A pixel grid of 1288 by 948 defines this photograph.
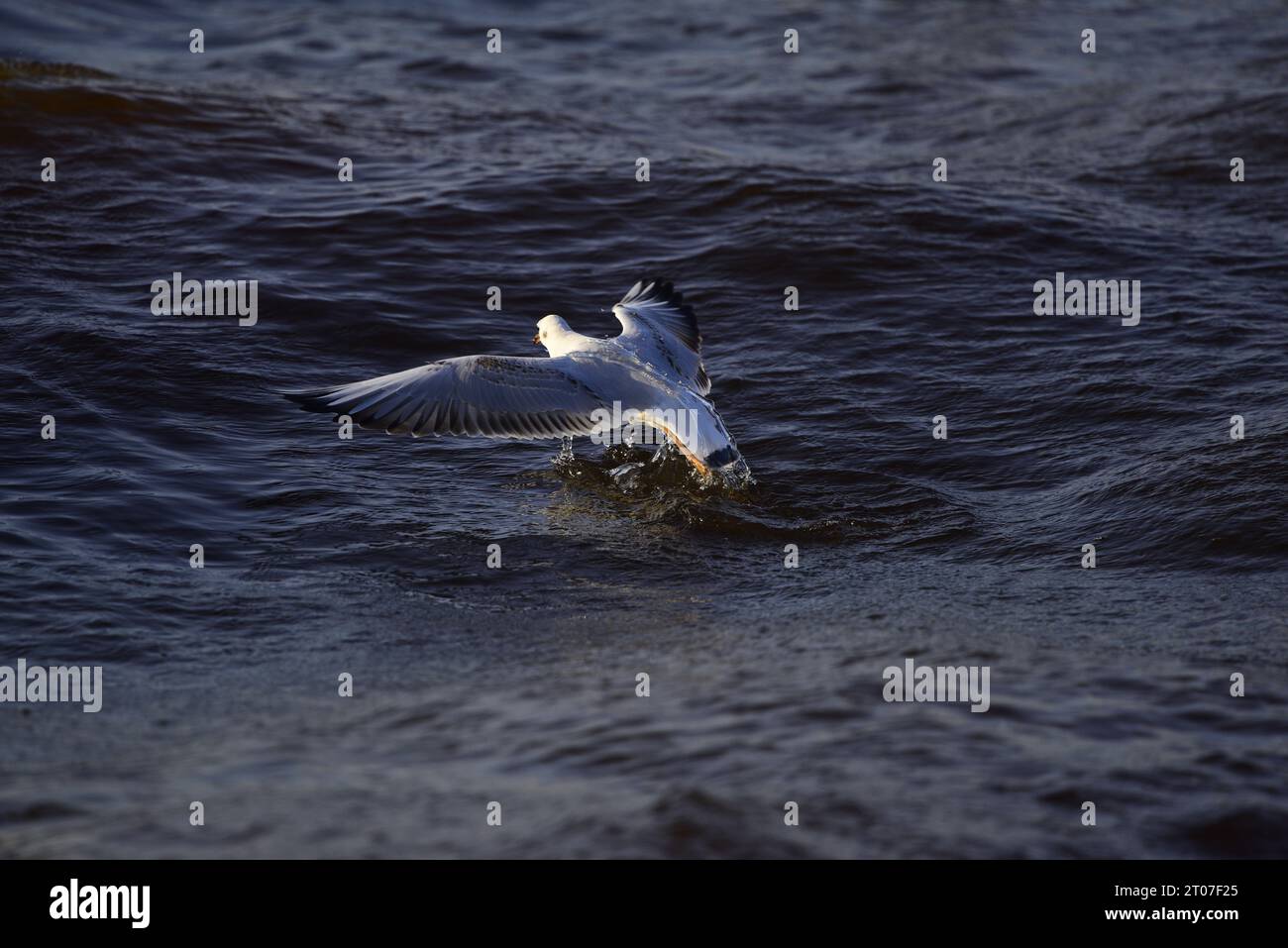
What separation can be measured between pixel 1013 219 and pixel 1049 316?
1.92 meters

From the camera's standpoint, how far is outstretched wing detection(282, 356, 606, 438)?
304 inches

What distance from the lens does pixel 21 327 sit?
33.2 ft

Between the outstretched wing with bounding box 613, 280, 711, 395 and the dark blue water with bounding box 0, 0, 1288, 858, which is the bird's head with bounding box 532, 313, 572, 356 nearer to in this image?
the outstretched wing with bounding box 613, 280, 711, 395

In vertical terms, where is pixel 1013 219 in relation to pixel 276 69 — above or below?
below

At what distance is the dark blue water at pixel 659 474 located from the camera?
518cm

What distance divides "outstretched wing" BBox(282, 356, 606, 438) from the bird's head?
840 mm

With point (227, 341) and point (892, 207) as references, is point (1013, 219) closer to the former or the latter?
point (892, 207)

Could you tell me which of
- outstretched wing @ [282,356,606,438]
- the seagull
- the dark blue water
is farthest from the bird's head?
outstretched wing @ [282,356,606,438]

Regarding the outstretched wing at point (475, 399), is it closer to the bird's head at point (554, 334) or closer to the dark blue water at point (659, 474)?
the dark blue water at point (659, 474)

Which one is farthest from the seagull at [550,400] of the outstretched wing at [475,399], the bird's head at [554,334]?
the bird's head at [554,334]

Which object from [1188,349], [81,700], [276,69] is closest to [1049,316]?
[1188,349]

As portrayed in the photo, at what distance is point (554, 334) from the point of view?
944 centimetres

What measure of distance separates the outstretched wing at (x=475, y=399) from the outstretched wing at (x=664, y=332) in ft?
2.56

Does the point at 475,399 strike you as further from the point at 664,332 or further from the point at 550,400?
the point at 664,332
